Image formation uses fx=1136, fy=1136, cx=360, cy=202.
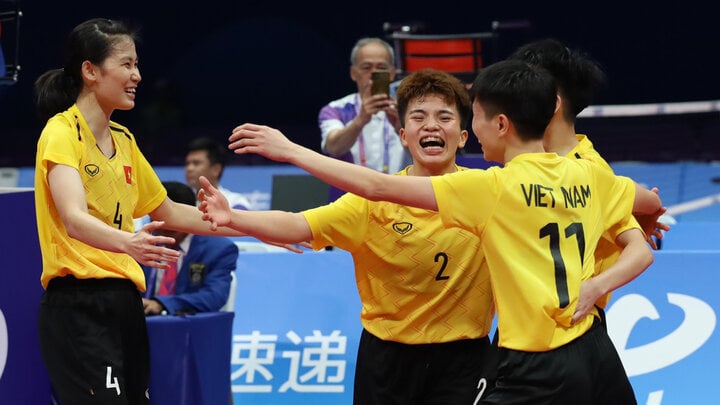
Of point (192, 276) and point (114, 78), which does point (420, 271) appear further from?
point (192, 276)

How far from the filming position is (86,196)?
433 centimetres

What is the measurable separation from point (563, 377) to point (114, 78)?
2.13m

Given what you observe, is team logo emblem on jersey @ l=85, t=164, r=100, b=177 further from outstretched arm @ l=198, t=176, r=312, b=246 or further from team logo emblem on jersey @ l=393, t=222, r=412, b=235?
team logo emblem on jersey @ l=393, t=222, r=412, b=235

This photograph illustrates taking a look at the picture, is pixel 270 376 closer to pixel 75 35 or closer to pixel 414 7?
pixel 75 35

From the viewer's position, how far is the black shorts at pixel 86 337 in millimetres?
4336

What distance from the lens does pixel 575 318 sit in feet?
11.9

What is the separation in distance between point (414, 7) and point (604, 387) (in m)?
12.3

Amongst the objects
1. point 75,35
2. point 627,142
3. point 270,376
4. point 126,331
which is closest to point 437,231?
point 126,331

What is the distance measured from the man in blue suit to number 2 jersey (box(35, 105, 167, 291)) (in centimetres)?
120

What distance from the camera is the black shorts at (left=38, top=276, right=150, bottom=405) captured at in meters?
4.34

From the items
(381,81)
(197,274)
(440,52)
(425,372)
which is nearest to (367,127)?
(381,81)

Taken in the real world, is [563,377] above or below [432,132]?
below

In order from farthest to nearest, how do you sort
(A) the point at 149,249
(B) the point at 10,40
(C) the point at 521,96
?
(B) the point at 10,40
(A) the point at 149,249
(C) the point at 521,96

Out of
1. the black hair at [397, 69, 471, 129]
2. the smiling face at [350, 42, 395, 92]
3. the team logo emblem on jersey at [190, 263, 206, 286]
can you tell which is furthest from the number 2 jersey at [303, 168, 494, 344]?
the smiling face at [350, 42, 395, 92]
